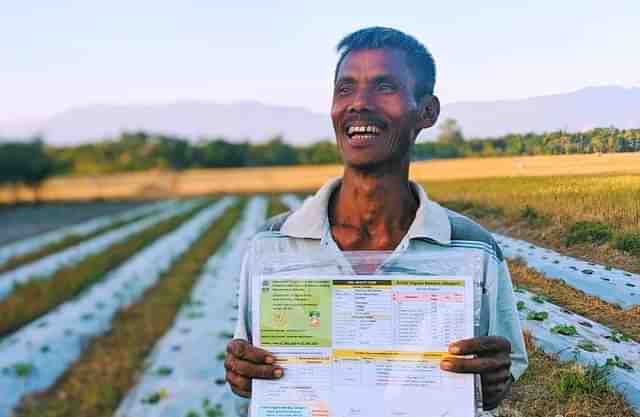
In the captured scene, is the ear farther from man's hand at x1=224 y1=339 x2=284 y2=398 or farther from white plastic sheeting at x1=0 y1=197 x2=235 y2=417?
white plastic sheeting at x1=0 y1=197 x2=235 y2=417

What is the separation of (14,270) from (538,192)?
11.7 m

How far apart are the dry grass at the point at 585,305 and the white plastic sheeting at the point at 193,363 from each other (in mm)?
2054

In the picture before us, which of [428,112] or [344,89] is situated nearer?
[344,89]

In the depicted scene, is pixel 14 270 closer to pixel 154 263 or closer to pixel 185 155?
pixel 154 263

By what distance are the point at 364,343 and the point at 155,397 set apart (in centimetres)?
428

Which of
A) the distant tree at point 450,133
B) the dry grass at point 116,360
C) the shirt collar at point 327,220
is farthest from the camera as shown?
the dry grass at point 116,360

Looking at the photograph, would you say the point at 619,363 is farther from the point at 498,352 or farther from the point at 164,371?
the point at 164,371

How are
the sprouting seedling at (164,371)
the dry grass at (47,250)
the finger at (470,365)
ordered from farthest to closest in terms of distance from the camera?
the dry grass at (47,250) → the sprouting seedling at (164,371) → the finger at (470,365)

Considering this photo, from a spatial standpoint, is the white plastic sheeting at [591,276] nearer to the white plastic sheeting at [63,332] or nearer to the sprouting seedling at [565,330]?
the sprouting seedling at [565,330]

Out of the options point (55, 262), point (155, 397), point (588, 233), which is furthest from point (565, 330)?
point (55, 262)

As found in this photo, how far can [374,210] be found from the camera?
1.93 meters

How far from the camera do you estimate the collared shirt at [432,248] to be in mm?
1748

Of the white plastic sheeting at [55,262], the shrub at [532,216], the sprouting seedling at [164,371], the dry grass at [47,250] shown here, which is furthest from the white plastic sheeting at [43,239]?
the shrub at [532,216]

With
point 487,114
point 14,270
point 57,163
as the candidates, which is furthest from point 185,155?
point 487,114
